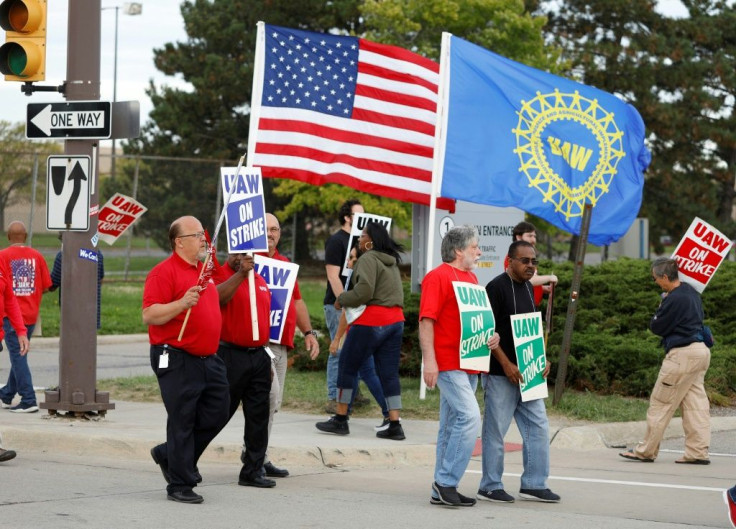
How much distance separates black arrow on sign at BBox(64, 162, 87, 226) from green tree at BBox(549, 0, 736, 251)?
39.0 m

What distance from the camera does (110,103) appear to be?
11086 mm

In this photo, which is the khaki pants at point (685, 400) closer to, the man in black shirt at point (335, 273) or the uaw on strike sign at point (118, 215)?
the man in black shirt at point (335, 273)

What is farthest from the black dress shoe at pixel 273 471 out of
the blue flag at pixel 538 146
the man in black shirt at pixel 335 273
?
the blue flag at pixel 538 146

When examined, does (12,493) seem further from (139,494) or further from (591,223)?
(591,223)

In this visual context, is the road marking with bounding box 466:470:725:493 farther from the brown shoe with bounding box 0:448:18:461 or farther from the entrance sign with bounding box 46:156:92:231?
the entrance sign with bounding box 46:156:92:231

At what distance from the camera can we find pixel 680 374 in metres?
10.8

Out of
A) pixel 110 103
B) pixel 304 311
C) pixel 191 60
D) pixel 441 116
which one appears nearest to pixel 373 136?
pixel 441 116

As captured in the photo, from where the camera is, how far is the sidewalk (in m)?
10.1

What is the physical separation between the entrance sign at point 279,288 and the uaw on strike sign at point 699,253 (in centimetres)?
406

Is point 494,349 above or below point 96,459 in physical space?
above

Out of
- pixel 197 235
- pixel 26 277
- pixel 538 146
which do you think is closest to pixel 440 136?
pixel 538 146

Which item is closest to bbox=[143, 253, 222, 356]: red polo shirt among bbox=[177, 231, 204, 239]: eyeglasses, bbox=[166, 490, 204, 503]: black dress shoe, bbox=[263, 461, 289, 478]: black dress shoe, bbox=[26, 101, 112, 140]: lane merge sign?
bbox=[177, 231, 204, 239]: eyeglasses

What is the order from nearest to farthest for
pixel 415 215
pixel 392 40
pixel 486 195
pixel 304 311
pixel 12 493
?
pixel 12 493, pixel 304 311, pixel 486 195, pixel 415 215, pixel 392 40

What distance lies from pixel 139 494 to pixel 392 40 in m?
30.8
